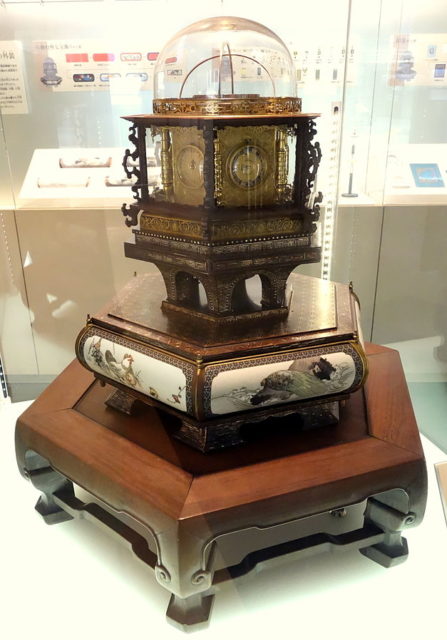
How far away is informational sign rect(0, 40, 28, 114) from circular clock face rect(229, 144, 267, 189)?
1537 millimetres

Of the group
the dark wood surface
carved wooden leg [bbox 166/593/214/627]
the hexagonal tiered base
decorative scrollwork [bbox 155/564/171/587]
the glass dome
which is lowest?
carved wooden leg [bbox 166/593/214/627]

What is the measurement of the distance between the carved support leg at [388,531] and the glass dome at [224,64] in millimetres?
1167

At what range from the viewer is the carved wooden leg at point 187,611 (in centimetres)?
138

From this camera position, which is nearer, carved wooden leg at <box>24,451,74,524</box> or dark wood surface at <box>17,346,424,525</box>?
dark wood surface at <box>17,346,424,525</box>

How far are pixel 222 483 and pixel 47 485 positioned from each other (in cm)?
64

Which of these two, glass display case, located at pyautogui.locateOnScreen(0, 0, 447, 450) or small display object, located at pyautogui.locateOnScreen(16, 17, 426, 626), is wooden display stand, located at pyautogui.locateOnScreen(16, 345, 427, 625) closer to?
small display object, located at pyautogui.locateOnScreen(16, 17, 426, 626)

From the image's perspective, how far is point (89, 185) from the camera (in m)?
2.62

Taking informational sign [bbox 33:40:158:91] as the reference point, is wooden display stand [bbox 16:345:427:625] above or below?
below

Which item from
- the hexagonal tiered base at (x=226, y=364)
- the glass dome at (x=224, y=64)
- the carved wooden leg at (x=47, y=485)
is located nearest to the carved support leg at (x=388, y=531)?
the hexagonal tiered base at (x=226, y=364)

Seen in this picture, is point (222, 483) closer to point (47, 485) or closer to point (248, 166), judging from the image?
point (47, 485)

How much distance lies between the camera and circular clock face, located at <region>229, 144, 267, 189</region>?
4.86 ft

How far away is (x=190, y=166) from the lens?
59.9 inches

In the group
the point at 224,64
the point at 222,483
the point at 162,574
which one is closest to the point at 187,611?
the point at 162,574

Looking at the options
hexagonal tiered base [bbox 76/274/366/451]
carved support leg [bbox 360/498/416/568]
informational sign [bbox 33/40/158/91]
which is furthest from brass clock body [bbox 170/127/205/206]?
informational sign [bbox 33/40/158/91]
